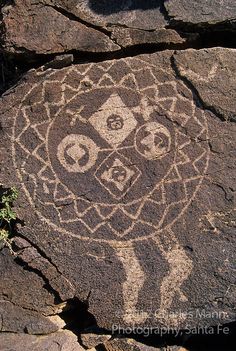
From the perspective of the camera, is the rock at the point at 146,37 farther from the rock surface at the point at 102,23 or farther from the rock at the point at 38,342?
the rock at the point at 38,342

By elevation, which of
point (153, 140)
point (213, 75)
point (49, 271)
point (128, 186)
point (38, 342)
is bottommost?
point (38, 342)

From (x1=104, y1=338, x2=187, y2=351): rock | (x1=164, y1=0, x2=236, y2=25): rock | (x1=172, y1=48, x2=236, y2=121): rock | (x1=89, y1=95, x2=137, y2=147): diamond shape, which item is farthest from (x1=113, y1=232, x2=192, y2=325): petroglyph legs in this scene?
(x1=164, y1=0, x2=236, y2=25): rock

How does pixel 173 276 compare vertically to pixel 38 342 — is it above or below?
above

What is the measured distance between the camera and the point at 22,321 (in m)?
3.11

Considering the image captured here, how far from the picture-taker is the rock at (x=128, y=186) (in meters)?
3.07

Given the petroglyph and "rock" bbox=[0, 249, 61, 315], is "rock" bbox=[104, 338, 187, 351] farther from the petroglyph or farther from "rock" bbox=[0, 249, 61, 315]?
"rock" bbox=[0, 249, 61, 315]

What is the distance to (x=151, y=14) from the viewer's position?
3.39 metres

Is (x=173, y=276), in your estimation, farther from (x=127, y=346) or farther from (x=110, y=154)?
(x=110, y=154)

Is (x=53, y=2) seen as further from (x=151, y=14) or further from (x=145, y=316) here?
(x=145, y=316)

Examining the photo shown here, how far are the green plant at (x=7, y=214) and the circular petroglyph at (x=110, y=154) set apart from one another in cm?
9

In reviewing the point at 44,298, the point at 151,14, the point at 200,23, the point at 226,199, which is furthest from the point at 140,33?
the point at 44,298

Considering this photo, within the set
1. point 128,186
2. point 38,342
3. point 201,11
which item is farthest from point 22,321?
point 201,11

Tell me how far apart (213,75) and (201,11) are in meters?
0.40

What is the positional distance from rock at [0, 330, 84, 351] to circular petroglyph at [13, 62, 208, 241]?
56 cm
